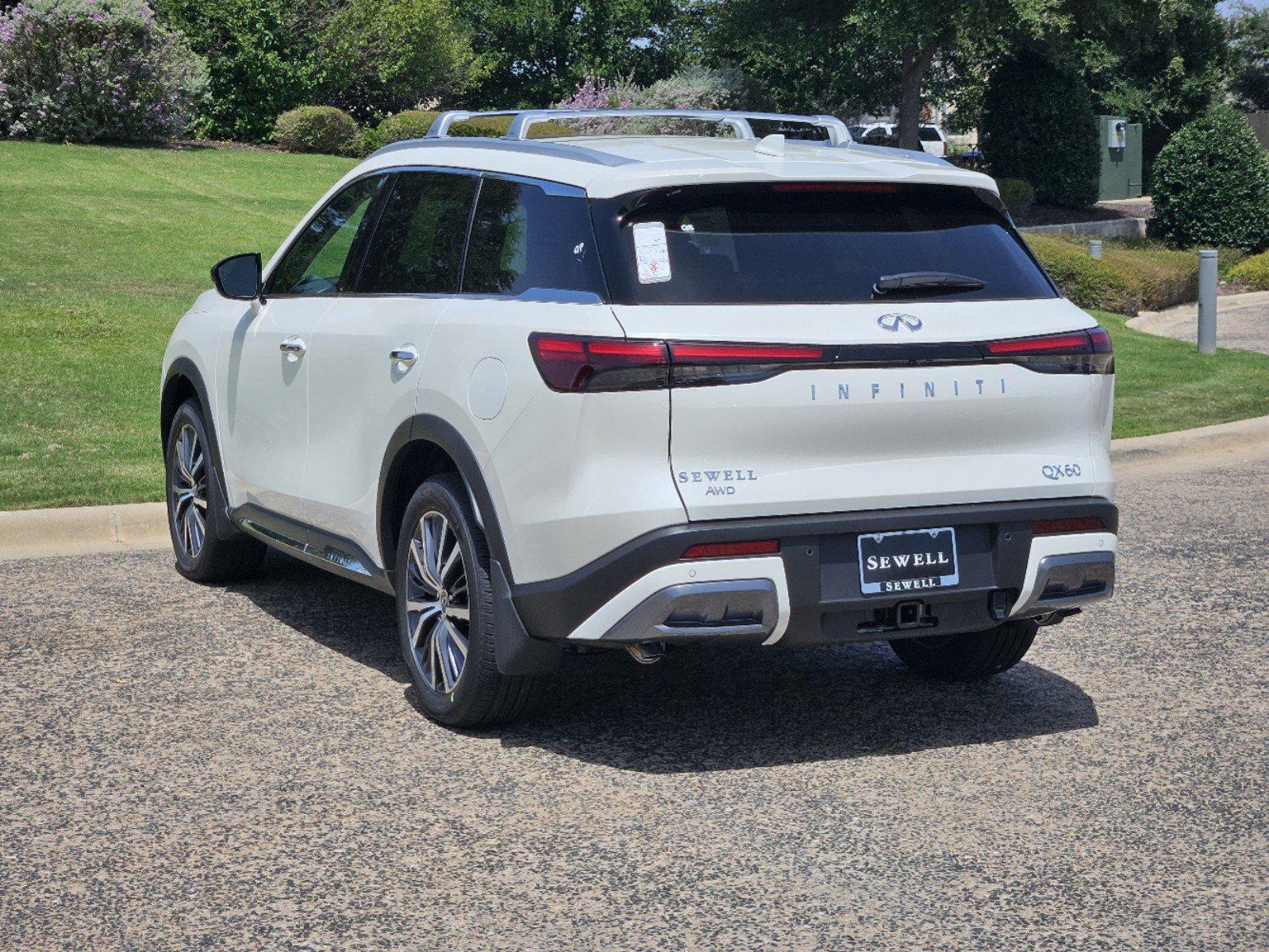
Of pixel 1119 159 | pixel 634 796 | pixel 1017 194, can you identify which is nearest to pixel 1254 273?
pixel 1017 194

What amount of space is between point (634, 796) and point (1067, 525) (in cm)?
155

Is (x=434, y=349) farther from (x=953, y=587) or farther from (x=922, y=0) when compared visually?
(x=922, y=0)

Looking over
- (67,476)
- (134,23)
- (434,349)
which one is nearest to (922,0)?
(134,23)

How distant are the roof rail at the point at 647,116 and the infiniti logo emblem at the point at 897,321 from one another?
1116mm

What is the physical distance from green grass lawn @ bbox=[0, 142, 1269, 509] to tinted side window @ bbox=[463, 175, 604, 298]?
4.11 metres

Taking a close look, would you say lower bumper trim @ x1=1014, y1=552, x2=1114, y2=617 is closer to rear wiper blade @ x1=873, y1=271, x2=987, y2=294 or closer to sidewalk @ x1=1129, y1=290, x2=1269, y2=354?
rear wiper blade @ x1=873, y1=271, x2=987, y2=294

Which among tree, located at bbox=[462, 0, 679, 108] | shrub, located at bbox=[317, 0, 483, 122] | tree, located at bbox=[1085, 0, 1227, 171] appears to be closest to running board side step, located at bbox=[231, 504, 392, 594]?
shrub, located at bbox=[317, 0, 483, 122]

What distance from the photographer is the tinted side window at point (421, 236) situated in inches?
220

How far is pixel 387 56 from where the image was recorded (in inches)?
1633

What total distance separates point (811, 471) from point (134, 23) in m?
27.8

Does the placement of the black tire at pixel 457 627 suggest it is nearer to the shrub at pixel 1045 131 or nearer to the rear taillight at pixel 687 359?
the rear taillight at pixel 687 359

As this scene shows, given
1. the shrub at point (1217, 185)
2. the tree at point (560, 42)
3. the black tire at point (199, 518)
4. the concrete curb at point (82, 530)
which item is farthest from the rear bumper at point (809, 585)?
the tree at point (560, 42)

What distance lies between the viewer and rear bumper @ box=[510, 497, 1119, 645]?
15.2 ft

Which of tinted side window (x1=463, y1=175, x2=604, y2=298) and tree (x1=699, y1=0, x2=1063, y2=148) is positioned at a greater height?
tree (x1=699, y1=0, x2=1063, y2=148)
